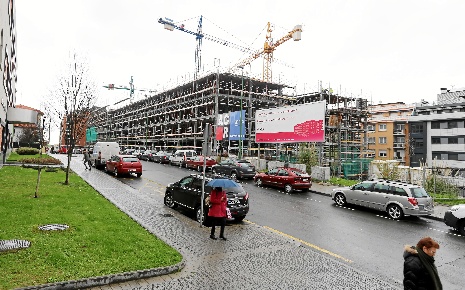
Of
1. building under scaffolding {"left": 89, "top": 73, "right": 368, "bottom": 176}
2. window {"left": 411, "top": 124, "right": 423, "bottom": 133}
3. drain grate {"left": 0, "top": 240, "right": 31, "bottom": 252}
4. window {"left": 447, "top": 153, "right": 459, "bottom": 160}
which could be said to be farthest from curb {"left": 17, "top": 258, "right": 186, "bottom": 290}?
window {"left": 411, "top": 124, "right": 423, "bottom": 133}

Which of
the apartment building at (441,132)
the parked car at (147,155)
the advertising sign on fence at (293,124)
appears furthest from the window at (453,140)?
the parked car at (147,155)

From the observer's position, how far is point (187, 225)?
10.1 m

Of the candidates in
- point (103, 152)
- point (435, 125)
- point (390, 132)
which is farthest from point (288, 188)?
point (390, 132)

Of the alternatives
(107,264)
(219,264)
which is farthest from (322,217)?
(107,264)

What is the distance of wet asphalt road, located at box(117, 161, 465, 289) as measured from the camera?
741 centimetres

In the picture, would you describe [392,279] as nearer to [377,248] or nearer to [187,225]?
[377,248]

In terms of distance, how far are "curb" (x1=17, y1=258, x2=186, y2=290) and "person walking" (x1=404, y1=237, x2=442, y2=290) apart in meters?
4.21

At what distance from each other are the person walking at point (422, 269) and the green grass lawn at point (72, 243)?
4.39 m

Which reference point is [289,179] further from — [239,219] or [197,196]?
[197,196]

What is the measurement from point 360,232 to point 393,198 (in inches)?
143

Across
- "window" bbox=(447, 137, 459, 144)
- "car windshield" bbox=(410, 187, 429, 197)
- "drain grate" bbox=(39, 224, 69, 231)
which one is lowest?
"drain grate" bbox=(39, 224, 69, 231)

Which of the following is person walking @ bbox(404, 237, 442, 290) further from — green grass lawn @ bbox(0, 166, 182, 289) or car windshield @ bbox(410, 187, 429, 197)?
car windshield @ bbox(410, 187, 429, 197)

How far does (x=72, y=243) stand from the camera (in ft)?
23.4

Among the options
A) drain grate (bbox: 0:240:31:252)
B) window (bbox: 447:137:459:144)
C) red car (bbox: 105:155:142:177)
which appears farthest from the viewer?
window (bbox: 447:137:459:144)
